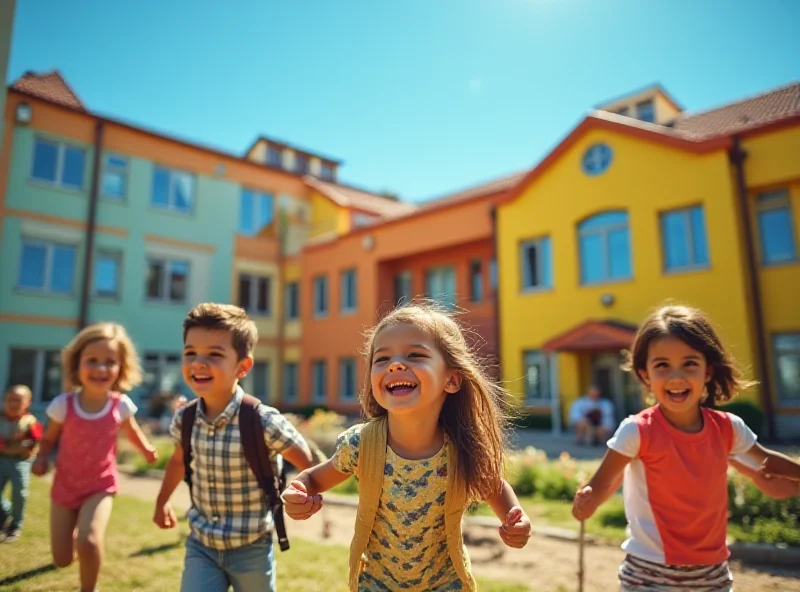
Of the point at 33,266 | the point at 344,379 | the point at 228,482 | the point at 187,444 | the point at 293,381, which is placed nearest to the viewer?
the point at 228,482

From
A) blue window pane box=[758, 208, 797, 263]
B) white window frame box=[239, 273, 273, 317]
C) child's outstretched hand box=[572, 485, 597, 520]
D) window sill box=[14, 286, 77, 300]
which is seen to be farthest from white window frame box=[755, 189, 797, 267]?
window sill box=[14, 286, 77, 300]

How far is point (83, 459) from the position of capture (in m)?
4.09

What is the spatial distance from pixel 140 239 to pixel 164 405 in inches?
259

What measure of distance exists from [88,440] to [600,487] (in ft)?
11.5

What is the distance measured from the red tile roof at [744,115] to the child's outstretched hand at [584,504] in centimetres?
1443

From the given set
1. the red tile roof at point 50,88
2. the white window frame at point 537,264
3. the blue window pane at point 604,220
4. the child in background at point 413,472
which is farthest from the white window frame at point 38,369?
the child in background at point 413,472

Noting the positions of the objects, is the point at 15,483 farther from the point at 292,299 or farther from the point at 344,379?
the point at 292,299

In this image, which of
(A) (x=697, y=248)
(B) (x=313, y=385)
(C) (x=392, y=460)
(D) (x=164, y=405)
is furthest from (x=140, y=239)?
(C) (x=392, y=460)

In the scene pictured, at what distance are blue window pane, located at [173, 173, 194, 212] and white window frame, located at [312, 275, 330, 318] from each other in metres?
6.16

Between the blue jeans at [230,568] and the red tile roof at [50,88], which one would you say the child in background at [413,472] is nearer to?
the blue jeans at [230,568]

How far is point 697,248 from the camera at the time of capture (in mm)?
15016

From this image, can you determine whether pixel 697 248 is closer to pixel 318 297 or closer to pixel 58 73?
pixel 318 297

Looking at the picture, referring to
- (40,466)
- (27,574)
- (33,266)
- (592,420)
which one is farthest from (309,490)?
(33,266)

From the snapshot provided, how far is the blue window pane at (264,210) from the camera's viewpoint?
27.0 metres
